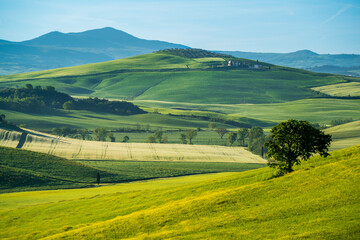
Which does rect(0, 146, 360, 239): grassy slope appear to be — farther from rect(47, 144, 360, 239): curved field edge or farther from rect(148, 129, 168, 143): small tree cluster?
rect(148, 129, 168, 143): small tree cluster

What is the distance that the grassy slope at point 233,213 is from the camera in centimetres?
2836

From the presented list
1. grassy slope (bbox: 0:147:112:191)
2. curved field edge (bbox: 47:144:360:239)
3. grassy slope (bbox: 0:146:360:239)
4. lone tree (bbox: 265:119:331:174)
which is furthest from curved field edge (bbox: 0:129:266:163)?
curved field edge (bbox: 47:144:360:239)

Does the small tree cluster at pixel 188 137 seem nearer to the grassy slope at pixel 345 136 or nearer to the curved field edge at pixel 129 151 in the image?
the curved field edge at pixel 129 151

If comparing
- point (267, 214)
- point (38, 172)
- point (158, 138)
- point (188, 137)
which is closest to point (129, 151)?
point (158, 138)

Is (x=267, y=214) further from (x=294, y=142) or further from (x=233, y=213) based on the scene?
(x=294, y=142)

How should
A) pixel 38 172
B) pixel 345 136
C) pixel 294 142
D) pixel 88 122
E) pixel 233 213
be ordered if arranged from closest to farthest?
pixel 233 213 < pixel 294 142 < pixel 38 172 < pixel 345 136 < pixel 88 122

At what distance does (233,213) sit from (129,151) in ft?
278

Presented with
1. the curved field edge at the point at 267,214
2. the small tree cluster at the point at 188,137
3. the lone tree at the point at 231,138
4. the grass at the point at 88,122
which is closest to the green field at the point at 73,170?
the curved field edge at the point at 267,214

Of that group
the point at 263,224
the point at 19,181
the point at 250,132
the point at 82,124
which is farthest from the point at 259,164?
the point at 82,124

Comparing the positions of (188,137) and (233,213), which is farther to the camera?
(188,137)

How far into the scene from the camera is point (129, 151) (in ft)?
381

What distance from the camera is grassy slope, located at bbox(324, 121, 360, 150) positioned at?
4476 inches

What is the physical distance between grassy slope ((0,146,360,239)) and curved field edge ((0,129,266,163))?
58996mm

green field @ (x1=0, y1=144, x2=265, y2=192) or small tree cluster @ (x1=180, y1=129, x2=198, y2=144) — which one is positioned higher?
green field @ (x1=0, y1=144, x2=265, y2=192)
